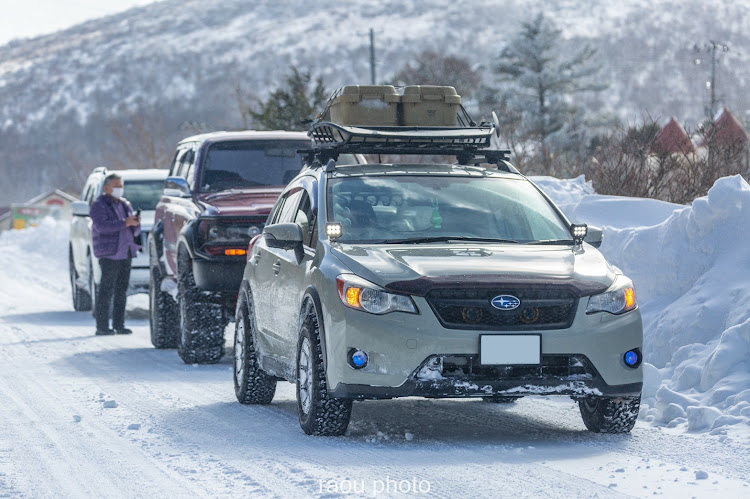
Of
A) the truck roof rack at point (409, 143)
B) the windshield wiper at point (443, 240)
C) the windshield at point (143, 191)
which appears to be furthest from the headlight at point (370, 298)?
the windshield at point (143, 191)

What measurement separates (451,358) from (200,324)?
19.1 ft

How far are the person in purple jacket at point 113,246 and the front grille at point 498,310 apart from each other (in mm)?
9630

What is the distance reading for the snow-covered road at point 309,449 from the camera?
265 inches

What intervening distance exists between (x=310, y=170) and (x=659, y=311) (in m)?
3.34

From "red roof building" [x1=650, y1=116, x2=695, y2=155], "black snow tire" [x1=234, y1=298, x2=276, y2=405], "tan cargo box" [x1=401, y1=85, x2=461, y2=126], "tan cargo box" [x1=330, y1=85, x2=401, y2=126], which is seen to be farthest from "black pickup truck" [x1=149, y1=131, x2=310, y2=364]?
"red roof building" [x1=650, y1=116, x2=695, y2=155]

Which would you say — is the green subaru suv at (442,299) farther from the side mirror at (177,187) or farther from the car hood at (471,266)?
the side mirror at (177,187)

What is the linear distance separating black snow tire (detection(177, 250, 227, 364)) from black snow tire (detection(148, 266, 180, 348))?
166 centimetres

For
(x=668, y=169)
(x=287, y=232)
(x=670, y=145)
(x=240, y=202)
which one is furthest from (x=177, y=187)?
(x=670, y=145)

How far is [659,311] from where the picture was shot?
11461 mm

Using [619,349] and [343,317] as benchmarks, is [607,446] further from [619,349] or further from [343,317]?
[343,317]

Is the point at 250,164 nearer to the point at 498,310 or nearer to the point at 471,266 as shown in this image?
the point at 471,266

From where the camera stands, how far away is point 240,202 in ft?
43.7

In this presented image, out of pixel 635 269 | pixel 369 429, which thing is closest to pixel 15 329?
pixel 635 269

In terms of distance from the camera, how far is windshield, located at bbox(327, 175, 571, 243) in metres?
8.77
